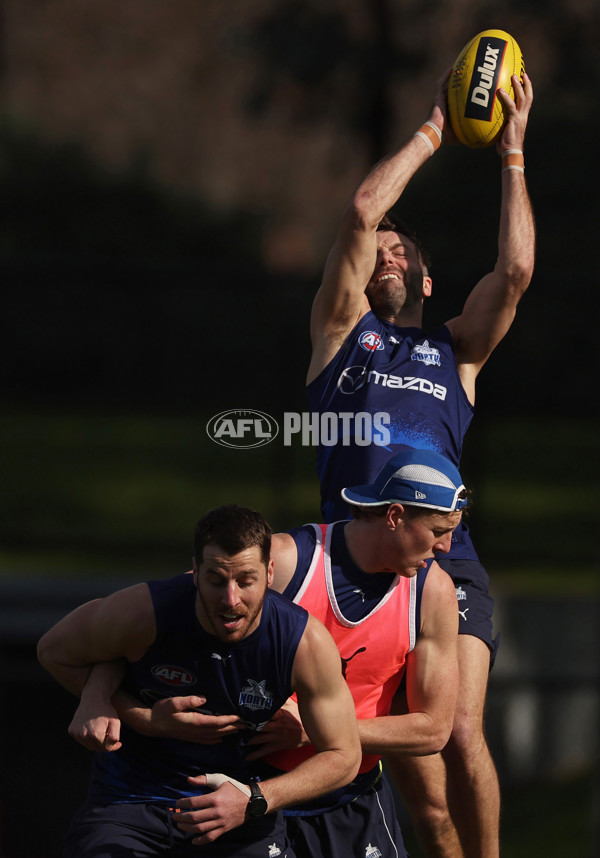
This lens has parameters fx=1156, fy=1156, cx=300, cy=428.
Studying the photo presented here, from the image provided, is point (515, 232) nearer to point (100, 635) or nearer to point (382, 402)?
point (382, 402)

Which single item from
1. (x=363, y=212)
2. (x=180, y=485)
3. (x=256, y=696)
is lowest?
(x=256, y=696)

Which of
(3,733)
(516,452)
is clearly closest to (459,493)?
(3,733)

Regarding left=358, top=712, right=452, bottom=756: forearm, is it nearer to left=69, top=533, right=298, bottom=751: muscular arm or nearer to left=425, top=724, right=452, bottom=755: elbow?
left=425, top=724, right=452, bottom=755: elbow

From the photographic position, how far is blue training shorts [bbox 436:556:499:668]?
205 inches

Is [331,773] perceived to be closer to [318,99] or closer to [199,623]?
[199,623]

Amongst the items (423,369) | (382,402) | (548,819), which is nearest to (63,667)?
(382,402)

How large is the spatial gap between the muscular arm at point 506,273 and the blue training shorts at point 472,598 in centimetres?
79

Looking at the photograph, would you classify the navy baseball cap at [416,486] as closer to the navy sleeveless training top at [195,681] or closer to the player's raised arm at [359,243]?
the navy sleeveless training top at [195,681]

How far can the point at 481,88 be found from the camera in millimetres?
5258

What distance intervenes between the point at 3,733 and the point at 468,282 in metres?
8.56

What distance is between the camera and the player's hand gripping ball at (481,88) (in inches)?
207

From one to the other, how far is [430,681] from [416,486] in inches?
30.8

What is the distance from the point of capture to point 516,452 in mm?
42750

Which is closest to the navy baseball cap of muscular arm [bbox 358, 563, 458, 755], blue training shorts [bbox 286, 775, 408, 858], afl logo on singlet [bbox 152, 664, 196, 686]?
muscular arm [bbox 358, 563, 458, 755]
